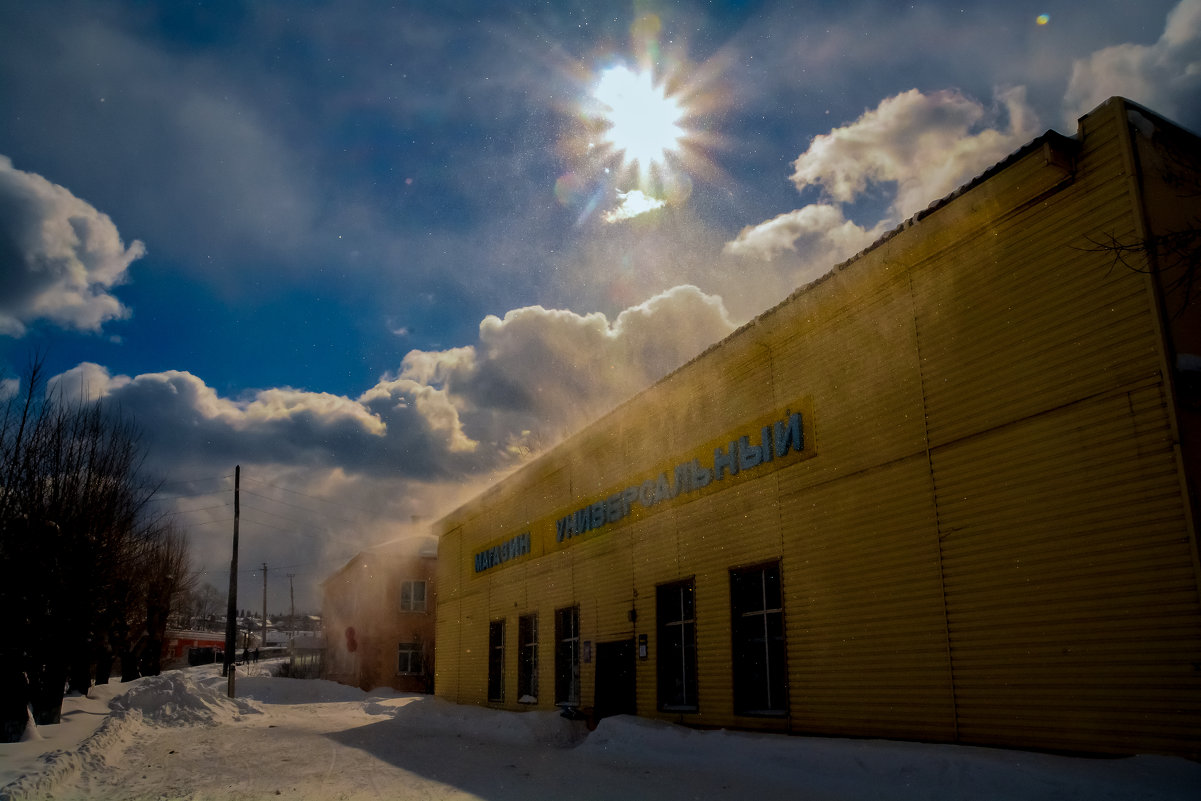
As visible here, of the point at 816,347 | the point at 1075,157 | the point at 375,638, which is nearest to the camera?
the point at 1075,157

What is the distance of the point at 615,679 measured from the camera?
16141 mm

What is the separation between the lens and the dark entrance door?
51.2 feet

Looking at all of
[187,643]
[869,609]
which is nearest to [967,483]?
[869,609]

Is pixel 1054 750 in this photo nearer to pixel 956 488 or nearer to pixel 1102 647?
pixel 1102 647

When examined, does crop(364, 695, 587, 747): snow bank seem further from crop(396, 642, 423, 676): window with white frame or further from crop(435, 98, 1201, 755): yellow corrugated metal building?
crop(396, 642, 423, 676): window with white frame

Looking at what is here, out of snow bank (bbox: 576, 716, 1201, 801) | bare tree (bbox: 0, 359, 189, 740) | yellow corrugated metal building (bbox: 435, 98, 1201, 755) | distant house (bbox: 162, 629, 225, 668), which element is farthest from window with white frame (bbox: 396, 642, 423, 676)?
distant house (bbox: 162, 629, 225, 668)

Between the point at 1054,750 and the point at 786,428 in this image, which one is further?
the point at 786,428

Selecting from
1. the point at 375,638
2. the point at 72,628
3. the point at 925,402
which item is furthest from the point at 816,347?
the point at 375,638

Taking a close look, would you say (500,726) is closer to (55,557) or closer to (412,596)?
(55,557)

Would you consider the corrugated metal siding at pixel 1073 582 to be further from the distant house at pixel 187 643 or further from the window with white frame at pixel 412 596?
the distant house at pixel 187 643

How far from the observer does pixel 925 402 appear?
9891 millimetres

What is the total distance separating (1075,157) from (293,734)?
59.5 ft

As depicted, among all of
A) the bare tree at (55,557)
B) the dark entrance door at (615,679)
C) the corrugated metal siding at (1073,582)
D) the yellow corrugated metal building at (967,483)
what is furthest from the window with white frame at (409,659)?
the corrugated metal siding at (1073,582)

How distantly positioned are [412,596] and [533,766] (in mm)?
31472
